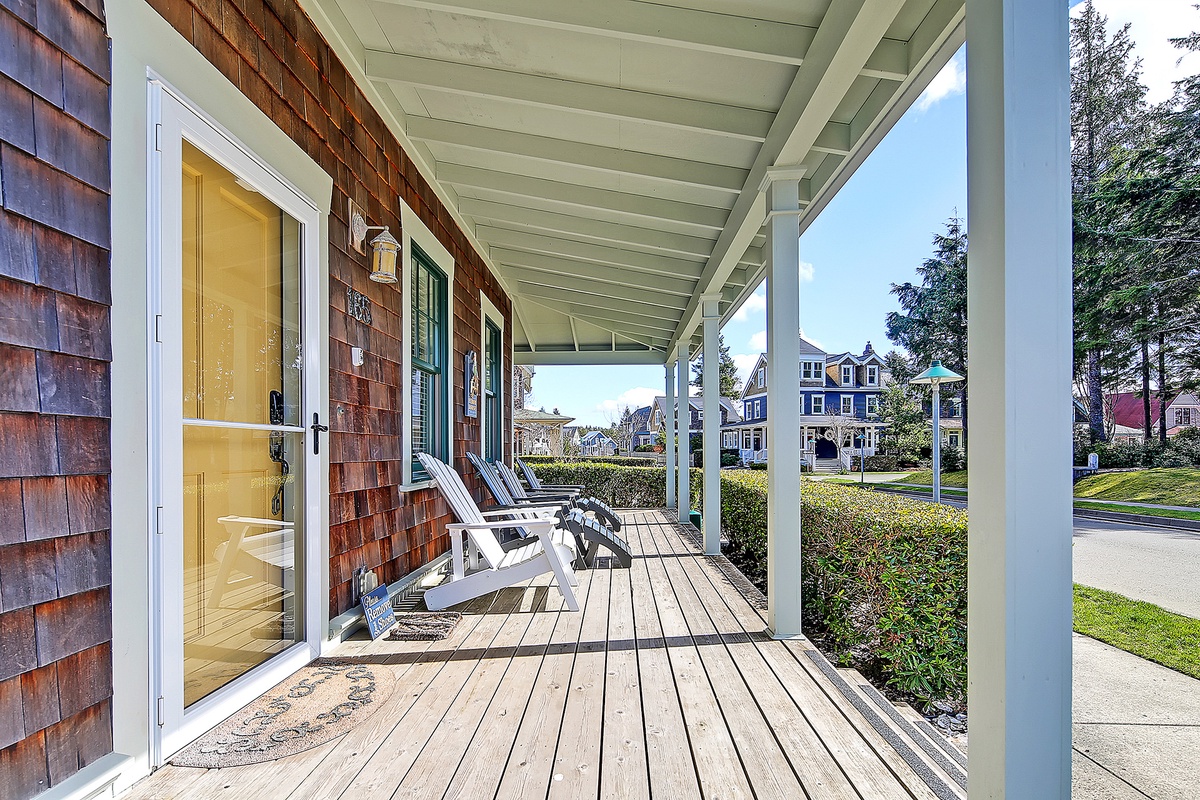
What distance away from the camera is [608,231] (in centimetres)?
481

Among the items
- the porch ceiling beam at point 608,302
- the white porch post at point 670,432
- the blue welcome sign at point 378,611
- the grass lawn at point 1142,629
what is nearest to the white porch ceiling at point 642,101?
the porch ceiling beam at point 608,302

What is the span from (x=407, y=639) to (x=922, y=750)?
92.7 inches

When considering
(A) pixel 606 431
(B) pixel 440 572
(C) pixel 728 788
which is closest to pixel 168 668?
(C) pixel 728 788

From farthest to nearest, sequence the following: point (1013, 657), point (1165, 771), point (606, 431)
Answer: point (606, 431) → point (1165, 771) → point (1013, 657)

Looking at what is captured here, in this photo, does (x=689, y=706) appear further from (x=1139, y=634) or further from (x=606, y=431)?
(x=606, y=431)

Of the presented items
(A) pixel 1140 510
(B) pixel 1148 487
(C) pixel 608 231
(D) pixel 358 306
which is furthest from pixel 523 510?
(B) pixel 1148 487

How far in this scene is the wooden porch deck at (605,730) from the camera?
1.74m

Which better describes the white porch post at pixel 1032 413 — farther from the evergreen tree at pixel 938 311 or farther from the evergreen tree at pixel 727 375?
the evergreen tree at pixel 727 375

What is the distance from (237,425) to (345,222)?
1343 millimetres

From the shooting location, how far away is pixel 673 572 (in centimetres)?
488

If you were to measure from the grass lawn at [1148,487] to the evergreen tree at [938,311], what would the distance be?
411 inches

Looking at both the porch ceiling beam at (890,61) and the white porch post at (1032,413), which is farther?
the porch ceiling beam at (890,61)

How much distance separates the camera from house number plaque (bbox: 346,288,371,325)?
3.12 m

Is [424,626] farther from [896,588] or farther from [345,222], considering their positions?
[896,588]
